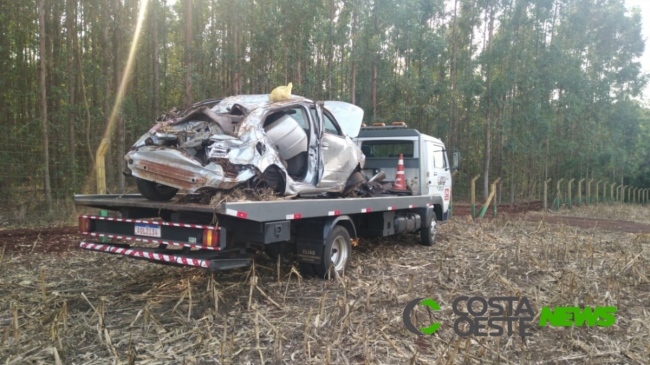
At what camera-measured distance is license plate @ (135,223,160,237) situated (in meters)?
4.67

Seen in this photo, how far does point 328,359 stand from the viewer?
3168 mm

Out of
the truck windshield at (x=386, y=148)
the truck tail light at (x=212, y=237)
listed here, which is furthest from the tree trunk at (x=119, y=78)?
the truck tail light at (x=212, y=237)

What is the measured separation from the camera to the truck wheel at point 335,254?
221 inches

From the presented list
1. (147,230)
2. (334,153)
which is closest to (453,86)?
(334,153)

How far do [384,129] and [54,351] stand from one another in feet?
25.1

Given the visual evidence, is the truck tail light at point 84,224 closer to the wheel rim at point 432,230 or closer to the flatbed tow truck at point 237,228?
the flatbed tow truck at point 237,228

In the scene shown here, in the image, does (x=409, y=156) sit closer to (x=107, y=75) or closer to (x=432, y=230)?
(x=432, y=230)

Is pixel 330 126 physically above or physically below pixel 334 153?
above

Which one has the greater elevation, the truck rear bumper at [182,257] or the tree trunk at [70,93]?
the tree trunk at [70,93]

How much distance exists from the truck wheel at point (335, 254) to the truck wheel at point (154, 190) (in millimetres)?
1979

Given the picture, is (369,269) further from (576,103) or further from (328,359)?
(576,103)

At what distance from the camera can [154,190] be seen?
5359 millimetres

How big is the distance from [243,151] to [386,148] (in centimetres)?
513

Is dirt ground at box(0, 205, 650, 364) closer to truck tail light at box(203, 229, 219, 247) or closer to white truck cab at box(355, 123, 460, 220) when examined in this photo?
truck tail light at box(203, 229, 219, 247)
